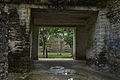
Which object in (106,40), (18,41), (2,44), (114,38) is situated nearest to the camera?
(2,44)

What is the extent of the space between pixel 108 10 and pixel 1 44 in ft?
16.1

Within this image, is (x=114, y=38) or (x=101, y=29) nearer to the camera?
(x=114, y=38)

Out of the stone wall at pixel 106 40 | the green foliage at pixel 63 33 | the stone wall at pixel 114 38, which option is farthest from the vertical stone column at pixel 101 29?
the green foliage at pixel 63 33

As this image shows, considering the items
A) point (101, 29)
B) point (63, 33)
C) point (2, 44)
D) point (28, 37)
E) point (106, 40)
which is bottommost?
point (2, 44)

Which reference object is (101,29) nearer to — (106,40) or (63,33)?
(106,40)

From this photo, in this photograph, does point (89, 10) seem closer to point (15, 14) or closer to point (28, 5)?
point (28, 5)

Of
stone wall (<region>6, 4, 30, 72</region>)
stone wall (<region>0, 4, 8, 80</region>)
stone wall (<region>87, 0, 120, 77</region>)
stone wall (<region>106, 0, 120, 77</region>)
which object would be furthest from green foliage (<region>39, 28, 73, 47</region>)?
stone wall (<region>0, 4, 8, 80</region>)

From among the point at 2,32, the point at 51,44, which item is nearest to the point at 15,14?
the point at 2,32

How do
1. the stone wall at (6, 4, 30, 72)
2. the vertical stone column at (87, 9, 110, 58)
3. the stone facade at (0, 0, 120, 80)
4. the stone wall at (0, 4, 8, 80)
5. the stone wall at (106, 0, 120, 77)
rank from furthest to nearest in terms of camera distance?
the vertical stone column at (87, 9, 110, 58) → the stone wall at (6, 4, 30, 72) → the stone facade at (0, 0, 120, 80) → the stone wall at (106, 0, 120, 77) → the stone wall at (0, 4, 8, 80)

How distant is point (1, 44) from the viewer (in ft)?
9.34

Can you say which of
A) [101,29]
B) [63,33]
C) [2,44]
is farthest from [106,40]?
[63,33]

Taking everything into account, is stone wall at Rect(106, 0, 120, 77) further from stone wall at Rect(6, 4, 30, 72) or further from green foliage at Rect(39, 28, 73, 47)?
green foliage at Rect(39, 28, 73, 47)

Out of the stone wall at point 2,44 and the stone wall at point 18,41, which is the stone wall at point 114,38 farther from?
the stone wall at point 2,44

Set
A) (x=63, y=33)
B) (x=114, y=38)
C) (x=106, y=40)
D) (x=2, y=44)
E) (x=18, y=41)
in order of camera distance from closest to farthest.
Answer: (x=2, y=44), (x=114, y=38), (x=18, y=41), (x=106, y=40), (x=63, y=33)
